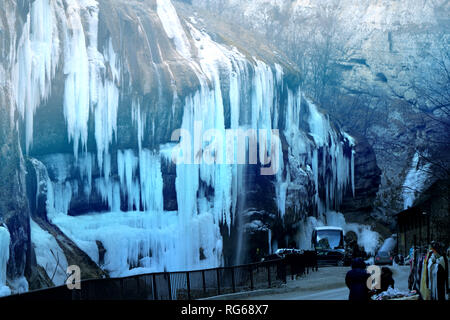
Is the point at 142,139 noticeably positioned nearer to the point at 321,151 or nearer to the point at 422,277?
the point at 321,151

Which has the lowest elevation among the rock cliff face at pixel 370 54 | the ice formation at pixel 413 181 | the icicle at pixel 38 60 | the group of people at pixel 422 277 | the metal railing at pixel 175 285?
the metal railing at pixel 175 285

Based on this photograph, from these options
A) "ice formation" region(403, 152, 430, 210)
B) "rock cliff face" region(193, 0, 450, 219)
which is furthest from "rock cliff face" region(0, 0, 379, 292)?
"rock cliff face" region(193, 0, 450, 219)

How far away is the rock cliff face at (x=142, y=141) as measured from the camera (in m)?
25.3

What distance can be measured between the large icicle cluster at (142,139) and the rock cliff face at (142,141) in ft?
0.20

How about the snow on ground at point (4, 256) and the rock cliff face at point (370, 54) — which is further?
the rock cliff face at point (370, 54)

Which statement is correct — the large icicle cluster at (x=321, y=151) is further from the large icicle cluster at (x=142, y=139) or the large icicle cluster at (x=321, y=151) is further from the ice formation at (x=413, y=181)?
the ice formation at (x=413, y=181)

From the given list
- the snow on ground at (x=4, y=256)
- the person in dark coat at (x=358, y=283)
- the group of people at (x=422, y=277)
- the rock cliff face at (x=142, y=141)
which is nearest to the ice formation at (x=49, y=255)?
the rock cliff face at (x=142, y=141)

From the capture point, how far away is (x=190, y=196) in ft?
106

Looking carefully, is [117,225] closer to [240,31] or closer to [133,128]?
[133,128]

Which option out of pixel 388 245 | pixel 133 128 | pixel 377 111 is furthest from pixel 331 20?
pixel 133 128

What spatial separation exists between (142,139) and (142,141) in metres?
0.10

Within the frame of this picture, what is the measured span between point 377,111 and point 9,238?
1421 inches

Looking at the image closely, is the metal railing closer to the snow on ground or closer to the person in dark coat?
the person in dark coat

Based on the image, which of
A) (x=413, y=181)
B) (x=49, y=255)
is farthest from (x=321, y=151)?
(x=49, y=255)
